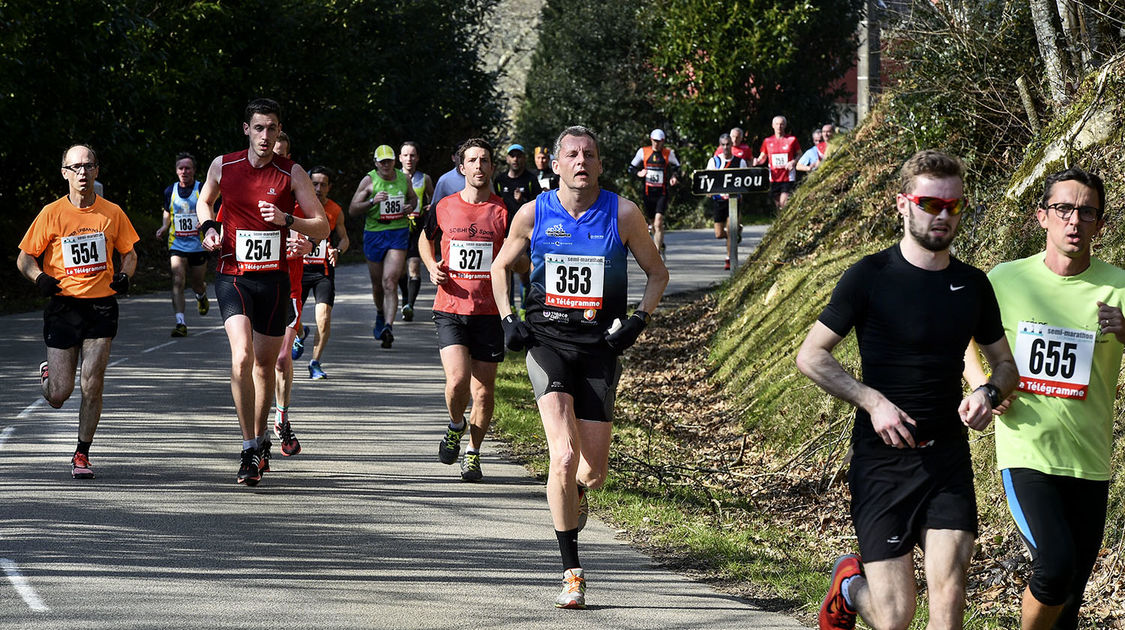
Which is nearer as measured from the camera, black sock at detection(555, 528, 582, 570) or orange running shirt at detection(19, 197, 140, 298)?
black sock at detection(555, 528, 582, 570)

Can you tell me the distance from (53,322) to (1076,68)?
7482 mm

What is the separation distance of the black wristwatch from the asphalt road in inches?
70.6

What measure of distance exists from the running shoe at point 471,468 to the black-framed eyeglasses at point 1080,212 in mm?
4658

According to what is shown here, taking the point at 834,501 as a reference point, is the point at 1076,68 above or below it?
above

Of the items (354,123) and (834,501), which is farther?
(354,123)

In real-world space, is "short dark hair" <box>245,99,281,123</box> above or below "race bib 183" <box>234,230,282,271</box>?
above

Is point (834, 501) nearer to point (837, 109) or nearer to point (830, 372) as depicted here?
point (830, 372)

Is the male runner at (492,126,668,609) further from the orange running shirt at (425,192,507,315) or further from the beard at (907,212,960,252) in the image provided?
the orange running shirt at (425,192,507,315)

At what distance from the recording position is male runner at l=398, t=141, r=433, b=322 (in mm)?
15305

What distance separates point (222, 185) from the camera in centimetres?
859

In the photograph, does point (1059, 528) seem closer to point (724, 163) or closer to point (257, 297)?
point (257, 297)

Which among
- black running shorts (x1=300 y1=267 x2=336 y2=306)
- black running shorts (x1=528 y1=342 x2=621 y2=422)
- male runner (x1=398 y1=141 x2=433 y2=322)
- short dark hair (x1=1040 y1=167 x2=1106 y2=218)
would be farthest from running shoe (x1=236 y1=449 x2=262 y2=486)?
male runner (x1=398 y1=141 x2=433 y2=322)

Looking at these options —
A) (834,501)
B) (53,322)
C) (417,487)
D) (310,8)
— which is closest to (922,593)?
(834,501)

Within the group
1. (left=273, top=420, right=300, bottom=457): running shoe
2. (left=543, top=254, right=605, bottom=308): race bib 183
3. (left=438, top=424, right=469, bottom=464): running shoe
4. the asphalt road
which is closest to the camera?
the asphalt road
